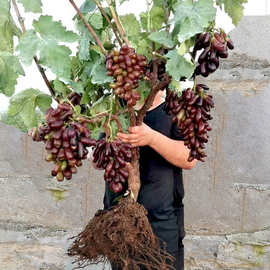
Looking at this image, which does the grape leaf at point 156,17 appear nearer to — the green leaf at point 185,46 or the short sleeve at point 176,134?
the green leaf at point 185,46

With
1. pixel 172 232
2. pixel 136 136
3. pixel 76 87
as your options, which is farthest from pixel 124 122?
pixel 172 232

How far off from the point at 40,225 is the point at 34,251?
144mm

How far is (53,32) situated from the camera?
33.2 inches

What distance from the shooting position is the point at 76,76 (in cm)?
98

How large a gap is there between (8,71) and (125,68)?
23 cm

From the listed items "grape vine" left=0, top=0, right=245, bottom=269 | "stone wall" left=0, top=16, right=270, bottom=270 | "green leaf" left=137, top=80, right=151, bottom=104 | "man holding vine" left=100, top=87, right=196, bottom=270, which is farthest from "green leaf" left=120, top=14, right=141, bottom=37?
"stone wall" left=0, top=16, right=270, bottom=270

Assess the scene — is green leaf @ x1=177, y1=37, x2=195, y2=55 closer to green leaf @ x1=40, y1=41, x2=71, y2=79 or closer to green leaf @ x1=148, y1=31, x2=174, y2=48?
green leaf @ x1=148, y1=31, x2=174, y2=48

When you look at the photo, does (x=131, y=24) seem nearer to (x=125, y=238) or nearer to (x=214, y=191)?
(x=125, y=238)

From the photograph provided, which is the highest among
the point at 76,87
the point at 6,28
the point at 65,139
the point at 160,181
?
the point at 6,28

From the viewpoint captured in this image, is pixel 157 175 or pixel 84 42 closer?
pixel 84 42

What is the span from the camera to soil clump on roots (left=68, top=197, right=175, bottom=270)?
3.32 feet

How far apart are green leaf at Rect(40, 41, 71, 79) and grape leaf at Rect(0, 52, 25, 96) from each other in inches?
2.4

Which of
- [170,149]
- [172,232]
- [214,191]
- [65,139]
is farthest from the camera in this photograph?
[214,191]

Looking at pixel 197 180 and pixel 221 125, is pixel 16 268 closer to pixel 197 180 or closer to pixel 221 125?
pixel 197 180
